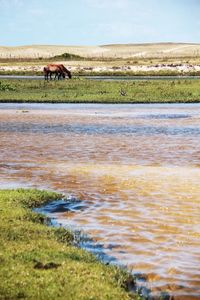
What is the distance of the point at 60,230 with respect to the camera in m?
12.8

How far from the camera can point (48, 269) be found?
10016 millimetres

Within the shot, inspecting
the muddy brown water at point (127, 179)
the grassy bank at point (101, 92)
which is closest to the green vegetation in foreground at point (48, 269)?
the muddy brown water at point (127, 179)

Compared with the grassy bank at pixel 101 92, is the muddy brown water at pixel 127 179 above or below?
below

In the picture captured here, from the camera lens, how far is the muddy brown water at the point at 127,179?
11641 millimetres

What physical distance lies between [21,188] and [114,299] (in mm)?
8359

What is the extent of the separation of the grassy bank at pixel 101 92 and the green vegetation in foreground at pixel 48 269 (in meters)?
41.5

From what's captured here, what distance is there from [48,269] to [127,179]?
935 centimetres

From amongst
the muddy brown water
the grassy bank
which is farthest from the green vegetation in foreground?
the grassy bank

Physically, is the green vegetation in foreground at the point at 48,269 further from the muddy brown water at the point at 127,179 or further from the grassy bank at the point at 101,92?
the grassy bank at the point at 101,92

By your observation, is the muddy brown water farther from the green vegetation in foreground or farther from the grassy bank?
the grassy bank

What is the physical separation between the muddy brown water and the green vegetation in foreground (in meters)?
0.81

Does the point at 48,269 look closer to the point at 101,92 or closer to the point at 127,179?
the point at 127,179

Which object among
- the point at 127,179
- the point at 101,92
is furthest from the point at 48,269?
the point at 101,92

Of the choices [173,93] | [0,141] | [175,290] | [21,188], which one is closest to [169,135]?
[0,141]
